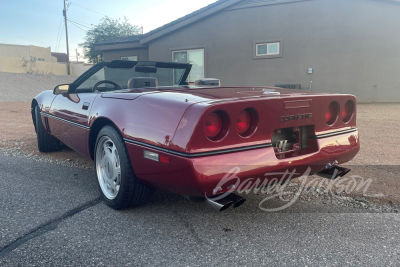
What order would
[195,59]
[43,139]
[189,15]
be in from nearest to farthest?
1. [43,139]
2. [189,15]
3. [195,59]

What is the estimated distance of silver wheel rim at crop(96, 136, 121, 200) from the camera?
2.66 metres

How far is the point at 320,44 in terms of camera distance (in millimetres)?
11297

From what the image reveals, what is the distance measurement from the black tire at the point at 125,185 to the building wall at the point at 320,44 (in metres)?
10.1

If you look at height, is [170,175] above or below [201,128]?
below

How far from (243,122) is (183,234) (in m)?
0.91

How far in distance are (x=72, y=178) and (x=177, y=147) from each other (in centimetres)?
209

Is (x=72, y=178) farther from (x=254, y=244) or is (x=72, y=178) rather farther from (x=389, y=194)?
(x=389, y=194)

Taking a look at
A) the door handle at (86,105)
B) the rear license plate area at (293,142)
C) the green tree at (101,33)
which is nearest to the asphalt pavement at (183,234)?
A: the rear license plate area at (293,142)

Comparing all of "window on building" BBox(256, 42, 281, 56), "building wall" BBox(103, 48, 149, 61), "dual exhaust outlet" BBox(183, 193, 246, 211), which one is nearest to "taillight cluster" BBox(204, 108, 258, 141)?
"dual exhaust outlet" BBox(183, 193, 246, 211)

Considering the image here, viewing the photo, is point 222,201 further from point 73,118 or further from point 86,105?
point 73,118

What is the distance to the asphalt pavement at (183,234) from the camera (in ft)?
6.36

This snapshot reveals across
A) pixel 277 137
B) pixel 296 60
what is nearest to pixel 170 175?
pixel 277 137

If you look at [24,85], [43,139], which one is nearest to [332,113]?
[43,139]

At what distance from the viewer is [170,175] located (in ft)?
6.86
